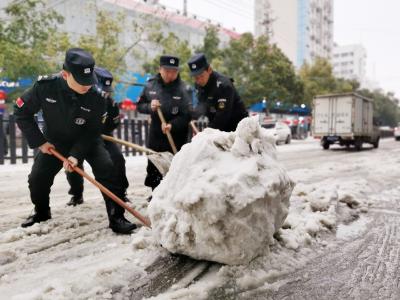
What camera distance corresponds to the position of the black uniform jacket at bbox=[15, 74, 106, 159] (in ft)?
11.3

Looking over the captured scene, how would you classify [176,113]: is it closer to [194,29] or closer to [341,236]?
[341,236]

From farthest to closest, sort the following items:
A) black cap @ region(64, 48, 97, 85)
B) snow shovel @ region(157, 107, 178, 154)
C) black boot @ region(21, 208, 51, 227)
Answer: snow shovel @ region(157, 107, 178, 154), black boot @ region(21, 208, 51, 227), black cap @ region(64, 48, 97, 85)

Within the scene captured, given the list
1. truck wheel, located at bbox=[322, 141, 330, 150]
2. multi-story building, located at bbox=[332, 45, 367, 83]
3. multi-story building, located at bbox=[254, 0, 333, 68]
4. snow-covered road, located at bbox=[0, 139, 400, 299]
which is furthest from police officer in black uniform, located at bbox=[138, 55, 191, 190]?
multi-story building, located at bbox=[332, 45, 367, 83]

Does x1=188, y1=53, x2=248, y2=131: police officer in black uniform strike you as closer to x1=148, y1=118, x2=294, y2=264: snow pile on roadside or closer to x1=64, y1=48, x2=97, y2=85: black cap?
x1=64, y1=48, x2=97, y2=85: black cap

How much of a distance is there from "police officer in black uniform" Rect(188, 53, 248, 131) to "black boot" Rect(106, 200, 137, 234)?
63.0 inches

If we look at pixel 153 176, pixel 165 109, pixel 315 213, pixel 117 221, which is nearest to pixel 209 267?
pixel 117 221

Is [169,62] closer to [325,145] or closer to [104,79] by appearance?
[104,79]

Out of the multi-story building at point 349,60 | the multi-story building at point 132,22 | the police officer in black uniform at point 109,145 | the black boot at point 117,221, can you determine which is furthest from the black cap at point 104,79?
the multi-story building at point 349,60

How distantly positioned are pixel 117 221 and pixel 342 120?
15254mm

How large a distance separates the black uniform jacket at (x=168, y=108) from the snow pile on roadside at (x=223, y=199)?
1.87 metres

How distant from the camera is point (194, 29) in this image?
125 ft

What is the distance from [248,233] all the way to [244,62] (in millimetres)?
24953

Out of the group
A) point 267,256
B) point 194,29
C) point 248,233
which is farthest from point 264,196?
point 194,29

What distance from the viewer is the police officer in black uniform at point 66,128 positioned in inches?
136
